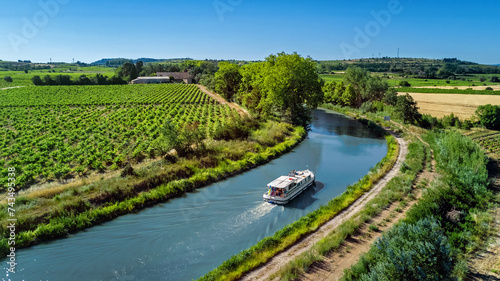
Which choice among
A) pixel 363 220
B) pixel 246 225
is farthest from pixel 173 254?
pixel 363 220

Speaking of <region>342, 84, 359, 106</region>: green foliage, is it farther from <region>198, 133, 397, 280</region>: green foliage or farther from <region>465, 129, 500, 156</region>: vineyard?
<region>198, 133, 397, 280</region>: green foliage

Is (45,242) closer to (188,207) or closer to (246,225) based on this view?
(188,207)

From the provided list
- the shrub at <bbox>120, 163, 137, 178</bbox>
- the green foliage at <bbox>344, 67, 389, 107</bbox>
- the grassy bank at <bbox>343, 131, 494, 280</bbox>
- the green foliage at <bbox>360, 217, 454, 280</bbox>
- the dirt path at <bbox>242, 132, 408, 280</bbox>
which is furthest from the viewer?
the green foliage at <bbox>344, 67, 389, 107</bbox>

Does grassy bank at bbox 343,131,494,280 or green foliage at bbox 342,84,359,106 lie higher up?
green foliage at bbox 342,84,359,106

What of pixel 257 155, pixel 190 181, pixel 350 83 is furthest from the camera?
pixel 350 83

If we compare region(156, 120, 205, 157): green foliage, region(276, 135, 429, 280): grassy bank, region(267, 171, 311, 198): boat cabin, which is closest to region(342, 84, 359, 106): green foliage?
region(276, 135, 429, 280): grassy bank
